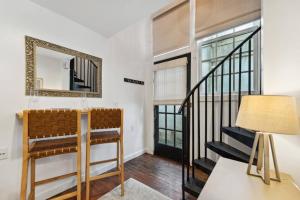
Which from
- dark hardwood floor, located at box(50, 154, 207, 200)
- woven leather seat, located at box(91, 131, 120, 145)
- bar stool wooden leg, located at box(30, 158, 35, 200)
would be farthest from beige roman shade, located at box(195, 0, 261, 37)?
bar stool wooden leg, located at box(30, 158, 35, 200)

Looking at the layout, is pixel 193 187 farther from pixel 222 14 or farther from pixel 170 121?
pixel 222 14

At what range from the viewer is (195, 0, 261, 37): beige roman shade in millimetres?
1906

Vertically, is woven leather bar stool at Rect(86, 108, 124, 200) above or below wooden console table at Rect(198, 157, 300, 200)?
above

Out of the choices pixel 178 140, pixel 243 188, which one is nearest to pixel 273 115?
pixel 243 188

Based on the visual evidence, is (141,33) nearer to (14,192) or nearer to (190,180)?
(190,180)

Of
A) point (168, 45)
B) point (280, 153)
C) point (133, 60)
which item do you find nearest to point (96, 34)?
point (133, 60)

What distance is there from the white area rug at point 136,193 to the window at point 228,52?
1.72 meters

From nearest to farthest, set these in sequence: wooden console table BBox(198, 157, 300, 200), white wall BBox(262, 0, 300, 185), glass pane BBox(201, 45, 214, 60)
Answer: wooden console table BBox(198, 157, 300, 200)
white wall BBox(262, 0, 300, 185)
glass pane BBox(201, 45, 214, 60)

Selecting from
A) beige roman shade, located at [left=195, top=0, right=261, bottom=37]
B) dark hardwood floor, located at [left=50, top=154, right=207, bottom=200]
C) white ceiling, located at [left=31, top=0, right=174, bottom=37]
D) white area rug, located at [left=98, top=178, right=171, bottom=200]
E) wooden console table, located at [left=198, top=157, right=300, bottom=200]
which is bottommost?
dark hardwood floor, located at [left=50, top=154, right=207, bottom=200]

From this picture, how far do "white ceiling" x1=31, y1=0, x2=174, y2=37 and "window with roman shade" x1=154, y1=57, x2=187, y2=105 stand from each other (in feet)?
3.76

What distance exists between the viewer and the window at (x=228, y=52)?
1979 mm

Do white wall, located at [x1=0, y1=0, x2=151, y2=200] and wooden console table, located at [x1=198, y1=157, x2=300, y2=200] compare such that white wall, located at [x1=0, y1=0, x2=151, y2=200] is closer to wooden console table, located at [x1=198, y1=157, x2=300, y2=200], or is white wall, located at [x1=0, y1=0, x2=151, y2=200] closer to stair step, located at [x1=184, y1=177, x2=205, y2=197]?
stair step, located at [x1=184, y1=177, x2=205, y2=197]

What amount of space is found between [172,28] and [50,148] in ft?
9.03

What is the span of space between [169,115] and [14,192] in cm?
242
